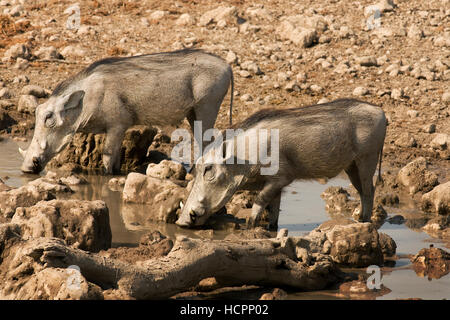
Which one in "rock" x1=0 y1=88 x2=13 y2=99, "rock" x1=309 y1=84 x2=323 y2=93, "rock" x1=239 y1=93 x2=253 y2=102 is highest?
"rock" x1=309 y1=84 x2=323 y2=93

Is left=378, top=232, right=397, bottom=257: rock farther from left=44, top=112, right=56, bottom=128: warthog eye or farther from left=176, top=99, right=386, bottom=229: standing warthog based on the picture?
left=44, top=112, right=56, bottom=128: warthog eye

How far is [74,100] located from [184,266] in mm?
4565

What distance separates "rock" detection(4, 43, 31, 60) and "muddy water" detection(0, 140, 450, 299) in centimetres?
319

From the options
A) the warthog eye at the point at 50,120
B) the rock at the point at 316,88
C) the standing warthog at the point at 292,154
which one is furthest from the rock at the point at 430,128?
the warthog eye at the point at 50,120

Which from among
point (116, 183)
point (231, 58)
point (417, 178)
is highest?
point (231, 58)

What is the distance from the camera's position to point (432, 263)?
6.61 m

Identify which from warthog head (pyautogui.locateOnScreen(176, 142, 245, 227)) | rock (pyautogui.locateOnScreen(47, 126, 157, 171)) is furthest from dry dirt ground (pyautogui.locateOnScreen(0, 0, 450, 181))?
warthog head (pyautogui.locateOnScreen(176, 142, 245, 227))

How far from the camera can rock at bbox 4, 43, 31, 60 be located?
1356 cm

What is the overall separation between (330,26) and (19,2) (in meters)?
5.60

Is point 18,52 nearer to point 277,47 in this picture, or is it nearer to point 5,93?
point 5,93

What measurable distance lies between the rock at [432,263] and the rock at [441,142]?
14.0 feet

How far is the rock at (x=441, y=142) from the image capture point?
10797 millimetres

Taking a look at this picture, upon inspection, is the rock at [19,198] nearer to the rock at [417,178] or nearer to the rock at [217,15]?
the rock at [417,178]

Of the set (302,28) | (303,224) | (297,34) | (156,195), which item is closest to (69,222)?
(156,195)
